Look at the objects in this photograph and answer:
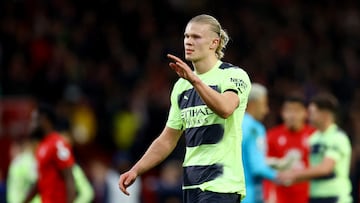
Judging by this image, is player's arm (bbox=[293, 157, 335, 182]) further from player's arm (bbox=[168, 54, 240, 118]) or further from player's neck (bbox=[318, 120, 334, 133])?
player's arm (bbox=[168, 54, 240, 118])

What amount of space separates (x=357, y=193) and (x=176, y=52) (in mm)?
6855

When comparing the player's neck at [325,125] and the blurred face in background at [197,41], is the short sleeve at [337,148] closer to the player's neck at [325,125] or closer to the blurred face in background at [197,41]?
the player's neck at [325,125]

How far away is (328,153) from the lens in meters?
11.4

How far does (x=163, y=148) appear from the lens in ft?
27.5

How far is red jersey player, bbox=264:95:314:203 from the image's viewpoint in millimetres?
12281

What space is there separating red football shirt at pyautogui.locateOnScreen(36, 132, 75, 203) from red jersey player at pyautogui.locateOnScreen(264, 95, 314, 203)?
7.58 feet

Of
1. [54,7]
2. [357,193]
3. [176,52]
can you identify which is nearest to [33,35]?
[54,7]

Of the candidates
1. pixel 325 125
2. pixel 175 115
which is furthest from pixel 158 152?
pixel 325 125

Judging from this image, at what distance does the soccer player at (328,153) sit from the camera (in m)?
11.5

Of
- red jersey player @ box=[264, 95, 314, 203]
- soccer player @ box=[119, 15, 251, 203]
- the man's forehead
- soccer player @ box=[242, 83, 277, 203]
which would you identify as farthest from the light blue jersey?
the man's forehead

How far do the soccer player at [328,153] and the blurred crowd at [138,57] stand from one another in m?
6.01

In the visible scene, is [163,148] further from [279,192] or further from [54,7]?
[54,7]

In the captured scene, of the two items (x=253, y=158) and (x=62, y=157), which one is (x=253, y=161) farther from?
(x=62, y=157)

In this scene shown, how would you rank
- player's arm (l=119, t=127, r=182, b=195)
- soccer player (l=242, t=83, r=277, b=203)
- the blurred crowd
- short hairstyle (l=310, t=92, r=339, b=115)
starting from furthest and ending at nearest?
the blurred crowd
short hairstyle (l=310, t=92, r=339, b=115)
soccer player (l=242, t=83, r=277, b=203)
player's arm (l=119, t=127, r=182, b=195)
